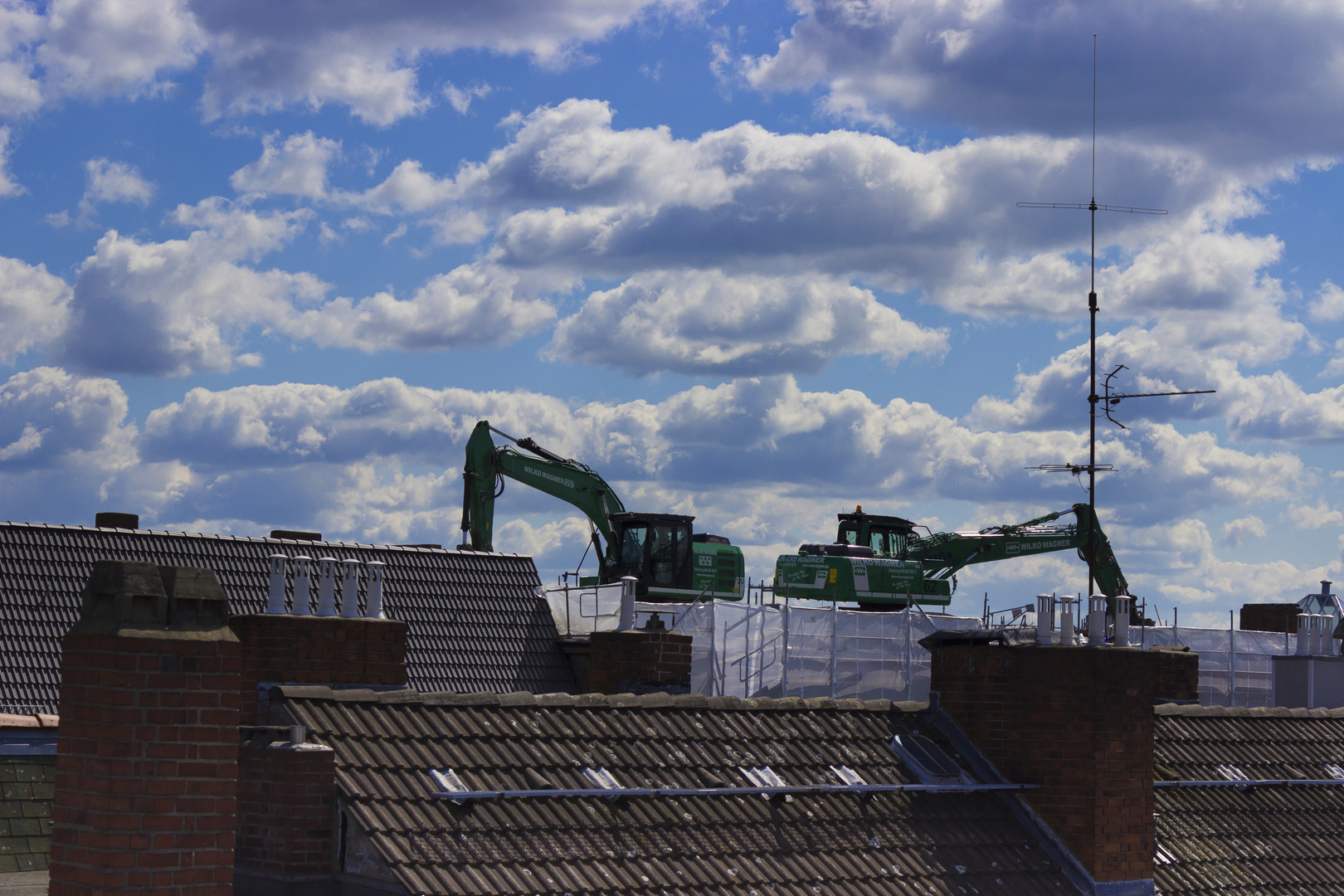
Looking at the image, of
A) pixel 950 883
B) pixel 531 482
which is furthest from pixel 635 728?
pixel 531 482

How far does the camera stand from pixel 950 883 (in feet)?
31.4

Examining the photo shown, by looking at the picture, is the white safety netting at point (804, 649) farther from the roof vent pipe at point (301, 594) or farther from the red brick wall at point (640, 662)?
the roof vent pipe at point (301, 594)

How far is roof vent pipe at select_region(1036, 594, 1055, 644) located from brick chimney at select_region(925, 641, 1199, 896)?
53cm

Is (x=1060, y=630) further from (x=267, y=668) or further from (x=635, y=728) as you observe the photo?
(x=267, y=668)

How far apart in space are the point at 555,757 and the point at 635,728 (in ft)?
2.74

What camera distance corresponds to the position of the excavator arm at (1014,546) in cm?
3822

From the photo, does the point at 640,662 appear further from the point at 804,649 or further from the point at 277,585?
the point at 804,649

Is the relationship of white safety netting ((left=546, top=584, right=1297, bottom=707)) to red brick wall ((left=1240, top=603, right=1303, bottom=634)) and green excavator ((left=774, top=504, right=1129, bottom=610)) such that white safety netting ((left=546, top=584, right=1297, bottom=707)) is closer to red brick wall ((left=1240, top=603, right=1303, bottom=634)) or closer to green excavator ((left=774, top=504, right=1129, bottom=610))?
green excavator ((left=774, top=504, right=1129, bottom=610))

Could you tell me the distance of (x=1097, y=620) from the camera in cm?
1081

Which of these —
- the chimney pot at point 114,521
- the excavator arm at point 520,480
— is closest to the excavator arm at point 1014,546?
the excavator arm at point 520,480

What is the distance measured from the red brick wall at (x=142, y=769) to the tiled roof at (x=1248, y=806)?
7262 millimetres

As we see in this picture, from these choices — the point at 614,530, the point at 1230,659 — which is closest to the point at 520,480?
the point at 614,530

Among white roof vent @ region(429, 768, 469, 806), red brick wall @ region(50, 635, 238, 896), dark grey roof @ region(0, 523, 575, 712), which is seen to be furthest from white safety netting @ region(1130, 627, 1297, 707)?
red brick wall @ region(50, 635, 238, 896)

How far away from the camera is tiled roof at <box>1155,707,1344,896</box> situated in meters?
11.1
